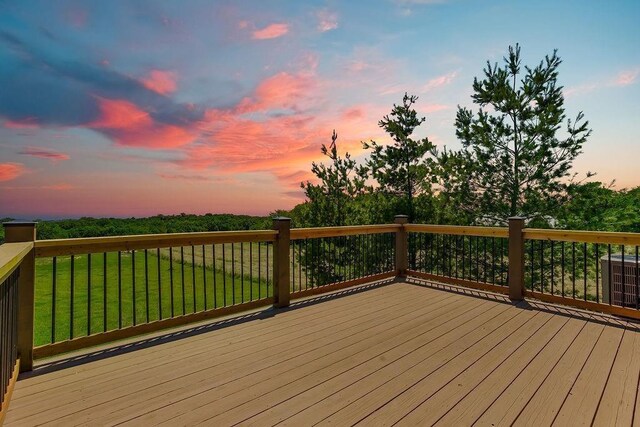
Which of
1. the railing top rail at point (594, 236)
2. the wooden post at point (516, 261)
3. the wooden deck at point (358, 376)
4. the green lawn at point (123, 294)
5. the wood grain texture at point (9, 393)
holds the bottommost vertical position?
the green lawn at point (123, 294)

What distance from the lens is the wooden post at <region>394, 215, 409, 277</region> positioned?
5824 millimetres

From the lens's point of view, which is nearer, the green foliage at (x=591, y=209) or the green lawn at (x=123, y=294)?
the green foliage at (x=591, y=209)

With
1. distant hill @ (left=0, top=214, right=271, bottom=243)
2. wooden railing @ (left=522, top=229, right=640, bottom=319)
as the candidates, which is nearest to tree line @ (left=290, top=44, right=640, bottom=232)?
distant hill @ (left=0, top=214, right=271, bottom=243)

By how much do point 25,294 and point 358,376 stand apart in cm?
274

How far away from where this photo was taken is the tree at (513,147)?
9.22m

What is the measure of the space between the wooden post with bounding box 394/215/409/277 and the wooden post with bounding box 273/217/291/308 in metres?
2.56

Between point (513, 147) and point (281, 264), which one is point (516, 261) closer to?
point (281, 264)

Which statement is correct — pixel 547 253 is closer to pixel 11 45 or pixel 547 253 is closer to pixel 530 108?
pixel 530 108

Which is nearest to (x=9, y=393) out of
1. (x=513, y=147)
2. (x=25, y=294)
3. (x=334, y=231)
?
(x=25, y=294)

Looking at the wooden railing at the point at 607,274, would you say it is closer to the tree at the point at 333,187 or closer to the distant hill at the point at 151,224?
the tree at the point at 333,187

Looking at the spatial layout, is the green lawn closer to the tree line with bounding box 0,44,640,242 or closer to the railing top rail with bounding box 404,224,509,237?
the tree line with bounding box 0,44,640,242

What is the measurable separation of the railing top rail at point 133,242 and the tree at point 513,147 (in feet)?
29.3

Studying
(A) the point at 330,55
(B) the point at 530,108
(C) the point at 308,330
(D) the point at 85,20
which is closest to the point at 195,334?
(C) the point at 308,330

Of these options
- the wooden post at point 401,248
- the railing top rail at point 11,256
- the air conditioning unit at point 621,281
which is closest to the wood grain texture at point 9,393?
the railing top rail at point 11,256
